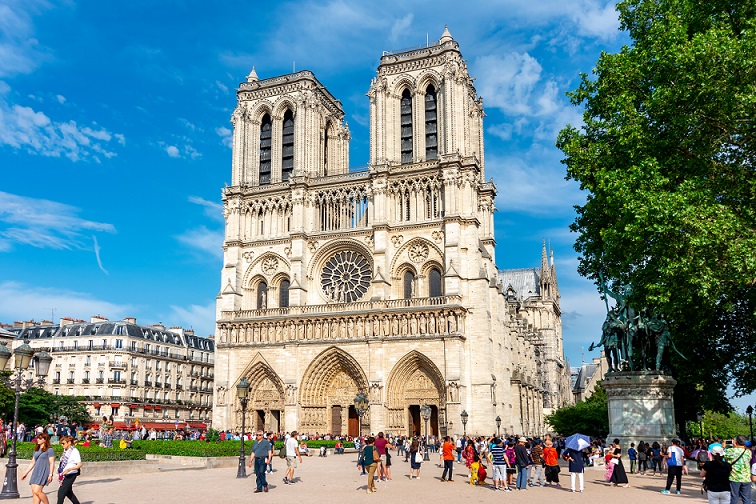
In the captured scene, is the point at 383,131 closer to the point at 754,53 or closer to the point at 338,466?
the point at 338,466

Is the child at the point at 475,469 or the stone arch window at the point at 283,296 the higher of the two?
the stone arch window at the point at 283,296

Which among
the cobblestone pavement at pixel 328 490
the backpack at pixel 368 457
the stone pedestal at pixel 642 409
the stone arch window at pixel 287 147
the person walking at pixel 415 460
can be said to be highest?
the stone arch window at pixel 287 147

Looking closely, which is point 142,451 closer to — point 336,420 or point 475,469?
point 475,469

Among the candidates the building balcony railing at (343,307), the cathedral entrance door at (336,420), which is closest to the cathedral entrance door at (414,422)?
the cathedral entrance door at (336,420)

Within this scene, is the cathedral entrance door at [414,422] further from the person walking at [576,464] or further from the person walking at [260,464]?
the person walking at [260,464]

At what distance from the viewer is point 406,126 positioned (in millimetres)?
45156

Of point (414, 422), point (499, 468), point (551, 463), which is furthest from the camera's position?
point (414, 422)

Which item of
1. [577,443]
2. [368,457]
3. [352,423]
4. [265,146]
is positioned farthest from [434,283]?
[368,457]

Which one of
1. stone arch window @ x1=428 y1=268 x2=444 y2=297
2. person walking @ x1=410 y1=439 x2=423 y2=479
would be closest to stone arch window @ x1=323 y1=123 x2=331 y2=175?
stone arch window @ x1=428 y1=268 x2=444 y2=297

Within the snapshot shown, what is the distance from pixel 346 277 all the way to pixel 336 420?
27.6 feet

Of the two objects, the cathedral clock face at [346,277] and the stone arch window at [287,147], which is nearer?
the cathedral clock face at [346,277]

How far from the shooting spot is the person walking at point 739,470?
34.8 feet

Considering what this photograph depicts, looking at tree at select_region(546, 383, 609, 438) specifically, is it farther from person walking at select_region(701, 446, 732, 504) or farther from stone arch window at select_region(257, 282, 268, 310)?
person walking at select_region(701, 446, 732, 504)

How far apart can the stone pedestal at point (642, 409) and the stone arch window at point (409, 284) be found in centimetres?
2237
